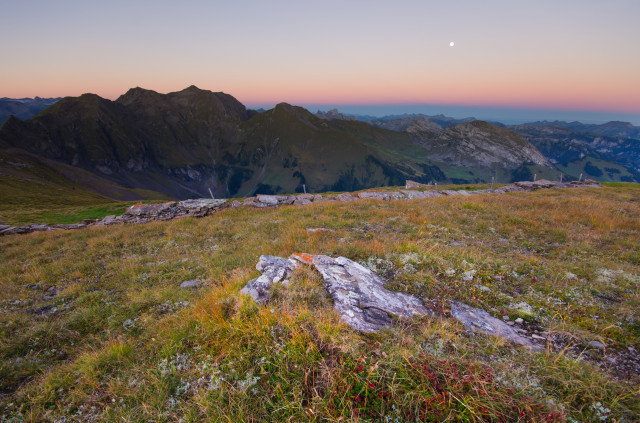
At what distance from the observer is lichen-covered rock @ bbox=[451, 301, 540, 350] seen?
17.3 ft

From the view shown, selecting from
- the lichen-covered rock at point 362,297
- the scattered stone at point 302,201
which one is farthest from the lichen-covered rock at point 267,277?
the scattered stone at point 302,201

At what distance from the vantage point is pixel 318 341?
4.17 meters

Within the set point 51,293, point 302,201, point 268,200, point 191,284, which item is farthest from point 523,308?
point 302,201

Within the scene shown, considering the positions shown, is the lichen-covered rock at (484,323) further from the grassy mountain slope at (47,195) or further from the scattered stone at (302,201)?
the grassy mountain slope at (47,195)

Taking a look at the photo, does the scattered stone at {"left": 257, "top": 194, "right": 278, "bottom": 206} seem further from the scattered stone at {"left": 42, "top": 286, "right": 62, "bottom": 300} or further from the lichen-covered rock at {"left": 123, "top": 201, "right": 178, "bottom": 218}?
the scattered stone at {"left": 42, "top": 286, "right": 62, "bottom": 300}

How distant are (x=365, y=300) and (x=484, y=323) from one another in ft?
9.09

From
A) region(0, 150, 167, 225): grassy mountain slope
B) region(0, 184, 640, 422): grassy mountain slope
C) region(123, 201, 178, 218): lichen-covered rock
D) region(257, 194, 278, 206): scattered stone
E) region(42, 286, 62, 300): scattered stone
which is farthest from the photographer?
region(0, 150, 167, 225): grassy mountain slope

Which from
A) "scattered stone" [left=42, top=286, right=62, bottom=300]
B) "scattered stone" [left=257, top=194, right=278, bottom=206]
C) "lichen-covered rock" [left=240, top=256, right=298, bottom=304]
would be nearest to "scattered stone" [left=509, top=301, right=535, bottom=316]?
"lichen-covered rock" [left=240, top=256, right=298, bottom=304]

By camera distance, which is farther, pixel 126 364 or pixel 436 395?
pixel 126 364

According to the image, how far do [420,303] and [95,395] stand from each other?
6895 millimetres

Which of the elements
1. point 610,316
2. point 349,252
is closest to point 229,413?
point 349,252

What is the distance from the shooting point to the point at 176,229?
17594mm

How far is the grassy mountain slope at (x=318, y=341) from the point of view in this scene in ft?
11.0

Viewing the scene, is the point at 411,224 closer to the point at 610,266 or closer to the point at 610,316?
the point at 610,266
